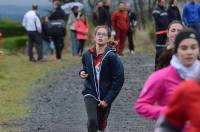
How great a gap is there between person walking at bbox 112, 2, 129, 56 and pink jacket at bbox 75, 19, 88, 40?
970 millimetres

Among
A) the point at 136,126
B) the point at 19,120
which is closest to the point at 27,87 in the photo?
the point at 19,120

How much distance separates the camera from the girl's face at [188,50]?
18.6 ft

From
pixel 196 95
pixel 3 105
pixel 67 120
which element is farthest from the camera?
pixel 3 105

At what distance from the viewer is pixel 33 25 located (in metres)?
24.0

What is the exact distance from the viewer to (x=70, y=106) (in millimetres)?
14922

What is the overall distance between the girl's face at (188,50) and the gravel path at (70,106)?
19.9 ft

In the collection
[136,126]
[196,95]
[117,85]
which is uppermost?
[196,95]

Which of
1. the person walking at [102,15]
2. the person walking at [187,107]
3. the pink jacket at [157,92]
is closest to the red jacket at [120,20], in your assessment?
the person walking at [102,15]

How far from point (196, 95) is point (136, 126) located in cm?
764

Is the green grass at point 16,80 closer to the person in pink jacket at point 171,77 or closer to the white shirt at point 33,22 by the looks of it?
the white shirt at point 33,22

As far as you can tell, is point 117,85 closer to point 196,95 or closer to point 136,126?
point 136,126

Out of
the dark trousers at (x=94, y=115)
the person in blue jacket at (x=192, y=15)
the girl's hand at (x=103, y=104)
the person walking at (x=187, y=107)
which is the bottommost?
the person in blue jacket at (x=192, y=15)

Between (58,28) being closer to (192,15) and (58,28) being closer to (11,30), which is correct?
(192,15)

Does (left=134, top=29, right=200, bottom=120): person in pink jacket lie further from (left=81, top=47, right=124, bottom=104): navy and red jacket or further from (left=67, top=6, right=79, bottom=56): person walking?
(left=67, top=6, right=79, bottom=56): person walking
